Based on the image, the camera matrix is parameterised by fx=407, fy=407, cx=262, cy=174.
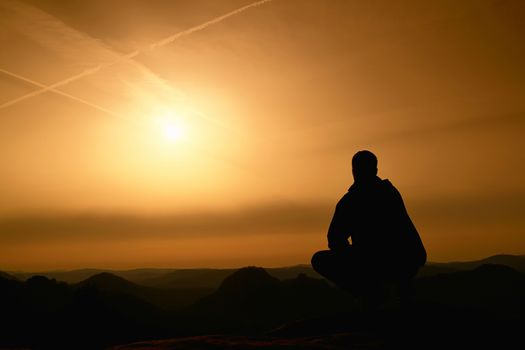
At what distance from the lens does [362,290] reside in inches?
356

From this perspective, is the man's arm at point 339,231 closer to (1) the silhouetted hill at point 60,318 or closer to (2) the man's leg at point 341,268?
(2) the man's leg at point 341,268

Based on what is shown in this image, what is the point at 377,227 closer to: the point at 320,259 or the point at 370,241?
the point at 370,241

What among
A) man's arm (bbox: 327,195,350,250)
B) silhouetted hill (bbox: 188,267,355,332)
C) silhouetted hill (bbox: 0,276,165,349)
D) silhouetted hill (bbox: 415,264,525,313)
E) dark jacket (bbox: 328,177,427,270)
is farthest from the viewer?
silhouetted hill (bbox: 415,264,525,313)

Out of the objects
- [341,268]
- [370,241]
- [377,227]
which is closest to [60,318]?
[341,268]

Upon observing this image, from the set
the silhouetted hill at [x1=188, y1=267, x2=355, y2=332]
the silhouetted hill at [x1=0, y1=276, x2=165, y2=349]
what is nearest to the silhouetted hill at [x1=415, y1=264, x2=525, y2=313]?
the silhouetted hill at [x1=188, y1=267, x2=355, y2=332]

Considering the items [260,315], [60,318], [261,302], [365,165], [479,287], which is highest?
[365,165]

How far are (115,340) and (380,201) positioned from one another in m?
91.4

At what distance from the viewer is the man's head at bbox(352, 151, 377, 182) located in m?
9.14

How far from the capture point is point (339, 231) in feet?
29.9

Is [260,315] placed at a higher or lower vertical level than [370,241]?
lower

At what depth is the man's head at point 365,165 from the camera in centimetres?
914

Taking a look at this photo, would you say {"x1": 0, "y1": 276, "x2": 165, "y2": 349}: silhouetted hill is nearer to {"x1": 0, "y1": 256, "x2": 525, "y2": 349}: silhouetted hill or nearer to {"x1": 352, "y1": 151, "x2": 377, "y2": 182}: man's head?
{"x1": 0, "y1": 256, "x2": 525, "y2": 349}: silhouetted hill

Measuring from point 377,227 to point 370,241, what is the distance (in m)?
0.34

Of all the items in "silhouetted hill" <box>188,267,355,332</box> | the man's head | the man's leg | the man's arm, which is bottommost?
"silhouetted hill" <box>188,267,355,332</box>
